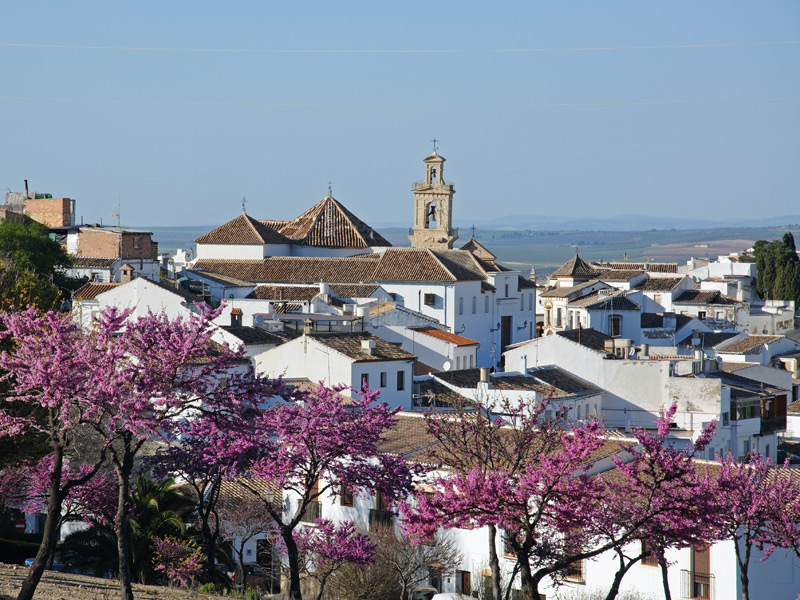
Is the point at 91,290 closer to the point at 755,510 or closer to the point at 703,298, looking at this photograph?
the point at 755,510

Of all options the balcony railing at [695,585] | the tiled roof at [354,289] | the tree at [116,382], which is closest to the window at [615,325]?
the tiled roof at [354,289]

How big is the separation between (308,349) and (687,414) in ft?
39.7

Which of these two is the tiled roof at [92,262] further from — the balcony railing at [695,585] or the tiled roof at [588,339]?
the balcony railing at [695,585]

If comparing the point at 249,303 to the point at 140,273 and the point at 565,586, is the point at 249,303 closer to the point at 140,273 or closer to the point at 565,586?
the point at 140,273

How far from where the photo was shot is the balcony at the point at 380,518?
85.9 ft

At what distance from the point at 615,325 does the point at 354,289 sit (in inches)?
642

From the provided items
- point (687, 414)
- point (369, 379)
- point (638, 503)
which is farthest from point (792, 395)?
point (638, 503)

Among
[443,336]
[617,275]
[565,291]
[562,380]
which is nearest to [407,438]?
[562,380]

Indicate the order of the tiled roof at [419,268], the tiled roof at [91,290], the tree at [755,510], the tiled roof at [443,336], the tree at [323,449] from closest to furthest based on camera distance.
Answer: the tree at [323,449]
the tree at [755,510]
the tiled roof at [91,290]
the tiled roof at [443,336]
the tiled roof at [419,268]

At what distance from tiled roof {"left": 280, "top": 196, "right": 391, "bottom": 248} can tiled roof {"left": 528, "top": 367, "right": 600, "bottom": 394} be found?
1190 inches

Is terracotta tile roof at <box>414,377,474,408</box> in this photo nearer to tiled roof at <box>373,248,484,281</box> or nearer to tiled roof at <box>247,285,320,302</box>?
tiled roof at <box>247,285,320,302</box>

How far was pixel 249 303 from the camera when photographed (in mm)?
53406

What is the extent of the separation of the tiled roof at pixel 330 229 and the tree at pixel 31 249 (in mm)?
17619

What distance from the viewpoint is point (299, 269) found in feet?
209
